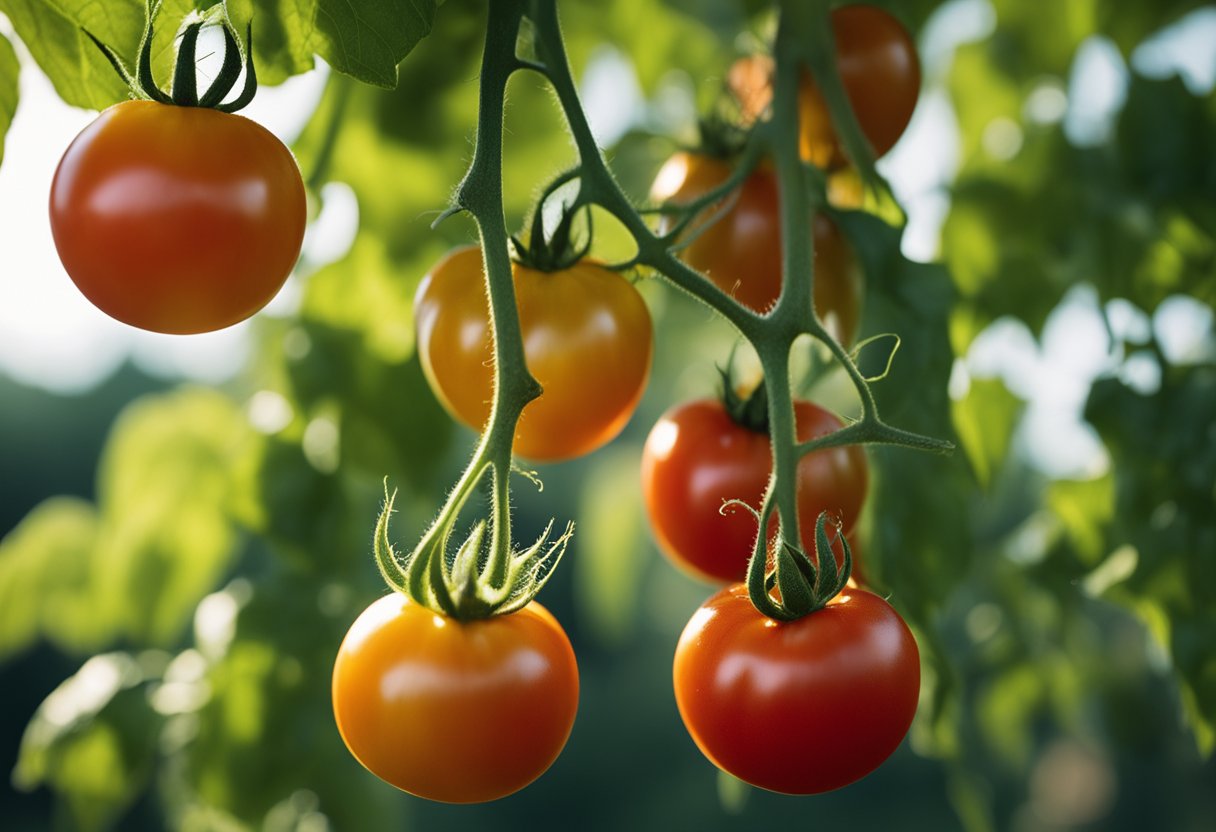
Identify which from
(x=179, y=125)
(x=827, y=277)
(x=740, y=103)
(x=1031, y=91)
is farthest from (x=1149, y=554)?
(x=179, y=125)

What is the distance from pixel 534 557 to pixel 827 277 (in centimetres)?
30

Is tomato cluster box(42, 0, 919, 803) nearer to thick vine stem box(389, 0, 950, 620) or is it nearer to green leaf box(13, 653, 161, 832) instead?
thick vine stem box(389, 0, 950, 620)

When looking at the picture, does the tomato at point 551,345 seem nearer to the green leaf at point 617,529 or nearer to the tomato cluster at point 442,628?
the tomato cluster at point 442,628

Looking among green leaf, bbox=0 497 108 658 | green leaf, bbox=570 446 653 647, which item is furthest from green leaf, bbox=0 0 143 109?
green leaf, bbox=570 446 653 647

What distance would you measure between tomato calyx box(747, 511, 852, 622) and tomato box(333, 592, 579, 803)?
84 millimetres

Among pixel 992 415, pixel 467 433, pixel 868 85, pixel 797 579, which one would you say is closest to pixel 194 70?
pixel 797 579

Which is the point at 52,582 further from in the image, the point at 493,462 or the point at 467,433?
the point at 493,462

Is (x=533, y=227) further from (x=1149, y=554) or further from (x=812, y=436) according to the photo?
(x=1149, y=554)

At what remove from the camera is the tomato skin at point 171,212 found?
45 centimetres

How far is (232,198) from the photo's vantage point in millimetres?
451

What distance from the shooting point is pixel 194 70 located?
0.46 m

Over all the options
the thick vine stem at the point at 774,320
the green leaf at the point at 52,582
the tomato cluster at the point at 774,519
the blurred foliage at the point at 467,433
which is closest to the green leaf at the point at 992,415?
the blurred foliage at the point at 467,433

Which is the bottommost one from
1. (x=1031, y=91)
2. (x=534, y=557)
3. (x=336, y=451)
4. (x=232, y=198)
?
(x=336, y=451)

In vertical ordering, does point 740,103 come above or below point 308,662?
above
